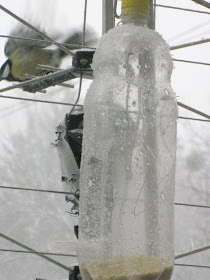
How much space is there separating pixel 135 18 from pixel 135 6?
0.6 inches

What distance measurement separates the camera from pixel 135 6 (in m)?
0.54

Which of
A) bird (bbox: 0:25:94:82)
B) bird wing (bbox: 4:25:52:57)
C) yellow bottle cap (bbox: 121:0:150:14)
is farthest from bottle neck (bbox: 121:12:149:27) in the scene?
bird (bbox: 0:25:94:82)

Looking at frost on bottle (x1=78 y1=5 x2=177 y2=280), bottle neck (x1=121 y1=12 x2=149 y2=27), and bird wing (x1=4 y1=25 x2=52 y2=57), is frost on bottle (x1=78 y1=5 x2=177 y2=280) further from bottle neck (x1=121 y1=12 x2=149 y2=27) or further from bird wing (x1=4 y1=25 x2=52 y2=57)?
bird wing (x1=4 y1=25 x2=52 y2=57)

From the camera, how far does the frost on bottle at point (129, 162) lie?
1.80 ft

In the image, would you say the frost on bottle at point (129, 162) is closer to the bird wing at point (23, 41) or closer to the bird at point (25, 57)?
the bird wing at point (23, 41)

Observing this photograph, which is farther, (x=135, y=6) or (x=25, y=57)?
(x=25, y=57)

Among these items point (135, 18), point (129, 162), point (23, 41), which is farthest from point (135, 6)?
point (23, 41)

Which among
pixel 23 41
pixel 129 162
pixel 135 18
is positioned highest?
pixel 23 41

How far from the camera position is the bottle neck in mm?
546

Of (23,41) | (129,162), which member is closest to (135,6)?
(129,162)

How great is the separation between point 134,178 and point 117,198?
0.02 metres

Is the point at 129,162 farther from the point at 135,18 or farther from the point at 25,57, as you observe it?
the point at 25,57

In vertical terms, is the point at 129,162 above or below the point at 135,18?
below

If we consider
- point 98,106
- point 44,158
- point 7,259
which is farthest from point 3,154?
point 98,106
